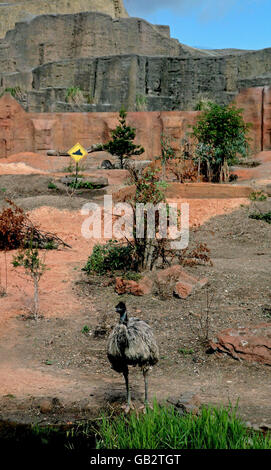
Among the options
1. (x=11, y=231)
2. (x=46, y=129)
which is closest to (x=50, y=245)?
(x=11, y=231)

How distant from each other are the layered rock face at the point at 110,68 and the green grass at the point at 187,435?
27724 mm

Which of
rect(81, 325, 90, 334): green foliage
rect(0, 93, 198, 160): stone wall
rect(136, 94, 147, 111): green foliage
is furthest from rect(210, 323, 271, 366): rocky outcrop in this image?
rect(136, 94, 147, 111): green foliage

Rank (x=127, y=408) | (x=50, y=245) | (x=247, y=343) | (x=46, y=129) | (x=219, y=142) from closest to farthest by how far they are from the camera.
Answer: (x=127, y=408) < (x=247, y=343) < (x=50, y=245) < (x=219, y=142) < (x=46, y=129)

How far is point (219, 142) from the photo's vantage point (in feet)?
53.1

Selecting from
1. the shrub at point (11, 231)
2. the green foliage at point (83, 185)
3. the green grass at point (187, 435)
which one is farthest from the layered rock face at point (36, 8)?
the green grass at point (187, 435)

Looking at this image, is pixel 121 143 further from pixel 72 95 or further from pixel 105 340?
pixel 105 340

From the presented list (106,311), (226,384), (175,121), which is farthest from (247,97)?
(226,384)

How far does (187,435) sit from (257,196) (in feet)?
35.7

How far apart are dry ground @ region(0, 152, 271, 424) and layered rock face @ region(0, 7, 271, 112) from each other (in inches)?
903

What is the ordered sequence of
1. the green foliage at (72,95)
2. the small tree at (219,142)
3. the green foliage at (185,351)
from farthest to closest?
the green foliage at (72,95)
the small tree at (219,142)
the green foliage at (185,351)

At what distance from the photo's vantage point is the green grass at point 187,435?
10.4 feet

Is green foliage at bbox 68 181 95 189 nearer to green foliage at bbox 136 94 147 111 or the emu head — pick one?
the emu head

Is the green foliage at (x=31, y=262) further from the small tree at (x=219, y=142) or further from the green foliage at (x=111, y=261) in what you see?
the small tree at (x=219, y=142)
